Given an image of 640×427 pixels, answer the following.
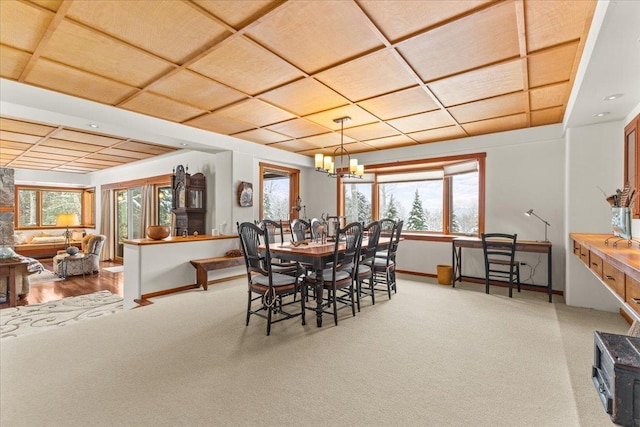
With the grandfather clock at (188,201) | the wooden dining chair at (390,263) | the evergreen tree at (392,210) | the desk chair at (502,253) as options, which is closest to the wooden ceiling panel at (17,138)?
the grandfather clock at (188,201)

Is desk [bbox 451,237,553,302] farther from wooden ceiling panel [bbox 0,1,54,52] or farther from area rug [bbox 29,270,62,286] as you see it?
area rug [bbox 29,270,62,286]

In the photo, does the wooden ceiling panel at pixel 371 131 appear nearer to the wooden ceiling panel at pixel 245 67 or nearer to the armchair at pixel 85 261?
the wooden ceiling panel at pixel 245 67

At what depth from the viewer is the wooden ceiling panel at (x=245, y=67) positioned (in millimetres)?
2426

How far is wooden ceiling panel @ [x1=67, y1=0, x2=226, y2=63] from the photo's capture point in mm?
1908

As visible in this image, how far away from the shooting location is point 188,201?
5.57 metres

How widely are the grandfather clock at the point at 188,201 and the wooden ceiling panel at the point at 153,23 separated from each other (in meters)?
3.40

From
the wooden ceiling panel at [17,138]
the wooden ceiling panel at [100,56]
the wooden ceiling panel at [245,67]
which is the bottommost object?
the wooden ceiling panel at [17,138]

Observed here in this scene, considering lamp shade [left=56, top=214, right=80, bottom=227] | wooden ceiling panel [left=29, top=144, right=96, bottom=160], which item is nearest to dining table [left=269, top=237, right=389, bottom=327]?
wooden ceiling panel [left=29, top=144, right=96, bottom=160]

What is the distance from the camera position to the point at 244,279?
5289 mm

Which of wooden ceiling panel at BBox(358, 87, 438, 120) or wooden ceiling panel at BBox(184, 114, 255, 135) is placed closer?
wooden ceiling panel at BBox(358, 87, 438, 120)

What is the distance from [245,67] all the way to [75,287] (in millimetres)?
5882

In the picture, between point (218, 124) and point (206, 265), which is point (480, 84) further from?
point (206, 265)

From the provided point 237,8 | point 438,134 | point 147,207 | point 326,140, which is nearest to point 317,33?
point 237,8

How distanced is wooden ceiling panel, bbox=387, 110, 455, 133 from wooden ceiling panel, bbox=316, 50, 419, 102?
104 centimetres
